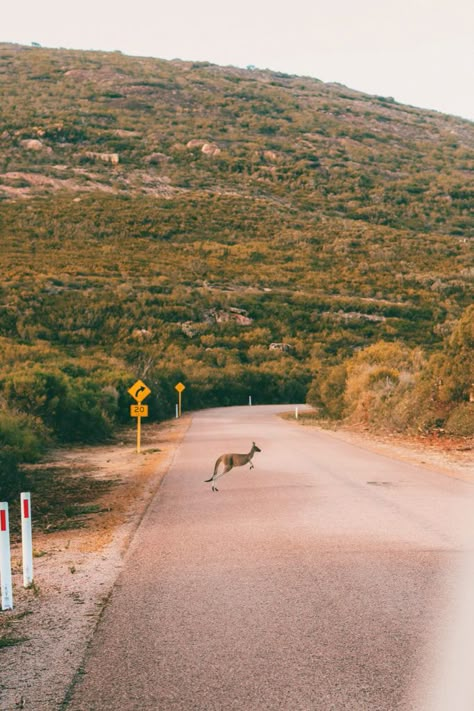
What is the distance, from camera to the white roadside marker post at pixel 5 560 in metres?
7.03

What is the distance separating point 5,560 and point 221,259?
72659mm

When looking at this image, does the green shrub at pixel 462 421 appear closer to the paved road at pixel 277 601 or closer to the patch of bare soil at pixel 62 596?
the paved road at pixel 277 601

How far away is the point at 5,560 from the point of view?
280 inches

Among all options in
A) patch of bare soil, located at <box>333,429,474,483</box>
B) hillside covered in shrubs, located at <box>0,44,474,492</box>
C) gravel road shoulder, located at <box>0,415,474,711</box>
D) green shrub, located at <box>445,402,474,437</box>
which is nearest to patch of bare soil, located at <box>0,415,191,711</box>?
gravel road shoulder, located at <box>0,415,474,711</box>

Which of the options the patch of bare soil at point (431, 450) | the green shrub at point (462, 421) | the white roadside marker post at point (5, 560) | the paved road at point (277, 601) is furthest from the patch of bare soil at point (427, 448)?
the white roadside marker post at point (5, 560)

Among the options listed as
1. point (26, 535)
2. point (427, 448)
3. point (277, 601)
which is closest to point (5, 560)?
point (26, 535)

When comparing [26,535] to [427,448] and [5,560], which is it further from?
[427,448]

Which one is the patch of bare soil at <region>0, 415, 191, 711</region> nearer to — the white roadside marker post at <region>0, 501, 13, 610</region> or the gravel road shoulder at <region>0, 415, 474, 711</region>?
the gravel road shoulder at <region>0, 415, 474, 711</region>

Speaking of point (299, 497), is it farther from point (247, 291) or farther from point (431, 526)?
point (247, 291)

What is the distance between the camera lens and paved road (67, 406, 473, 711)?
5.28 meters

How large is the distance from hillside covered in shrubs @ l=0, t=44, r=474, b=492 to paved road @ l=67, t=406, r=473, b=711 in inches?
257

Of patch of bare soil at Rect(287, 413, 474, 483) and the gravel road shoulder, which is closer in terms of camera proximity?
the gravel road shoulder

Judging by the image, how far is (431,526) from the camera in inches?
421

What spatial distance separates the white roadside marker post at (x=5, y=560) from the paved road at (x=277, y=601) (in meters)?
0.85
